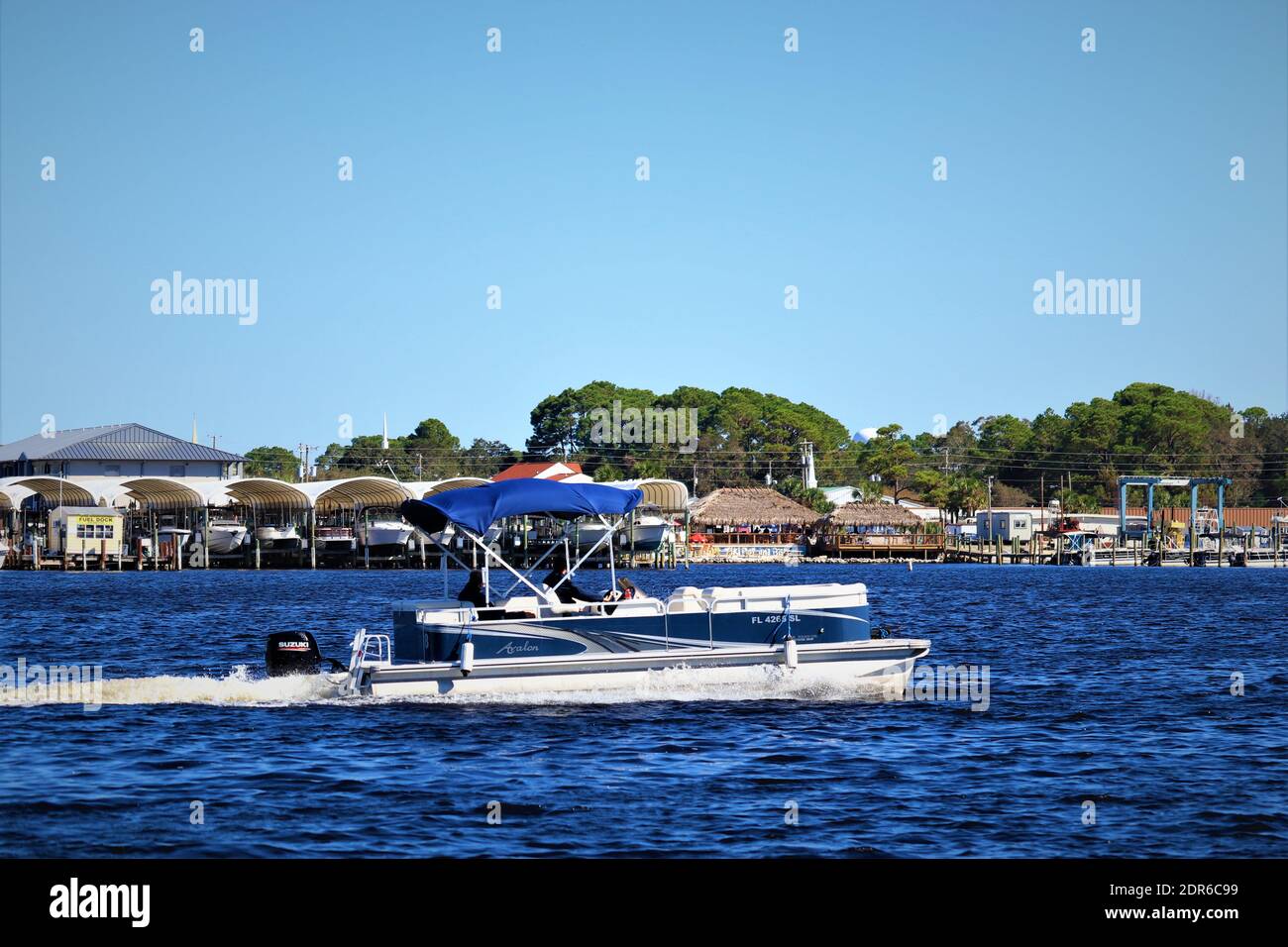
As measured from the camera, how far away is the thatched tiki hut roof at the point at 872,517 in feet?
459

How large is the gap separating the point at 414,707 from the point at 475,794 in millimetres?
6546

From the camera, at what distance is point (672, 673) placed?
76.7ft

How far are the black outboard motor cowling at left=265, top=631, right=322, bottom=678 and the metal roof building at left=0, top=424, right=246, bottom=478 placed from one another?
364 ft

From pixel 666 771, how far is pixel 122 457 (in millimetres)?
120345

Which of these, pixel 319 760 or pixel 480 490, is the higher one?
pixel 480 490

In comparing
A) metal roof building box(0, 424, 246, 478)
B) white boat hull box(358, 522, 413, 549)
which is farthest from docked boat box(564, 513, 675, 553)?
metal roof building box(0, 424, 246, 478)

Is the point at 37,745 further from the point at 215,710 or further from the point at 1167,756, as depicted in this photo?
the point at 1167,756

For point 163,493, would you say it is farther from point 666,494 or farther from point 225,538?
point 666,494

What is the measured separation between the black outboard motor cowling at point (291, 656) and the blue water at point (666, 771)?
0.39 m

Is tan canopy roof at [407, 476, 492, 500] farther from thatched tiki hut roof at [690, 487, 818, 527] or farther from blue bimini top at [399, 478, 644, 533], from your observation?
blue bimini top at [399, 478, 644, 533]

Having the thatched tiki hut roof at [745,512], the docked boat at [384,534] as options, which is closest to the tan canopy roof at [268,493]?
the docked boat at [384,534]
